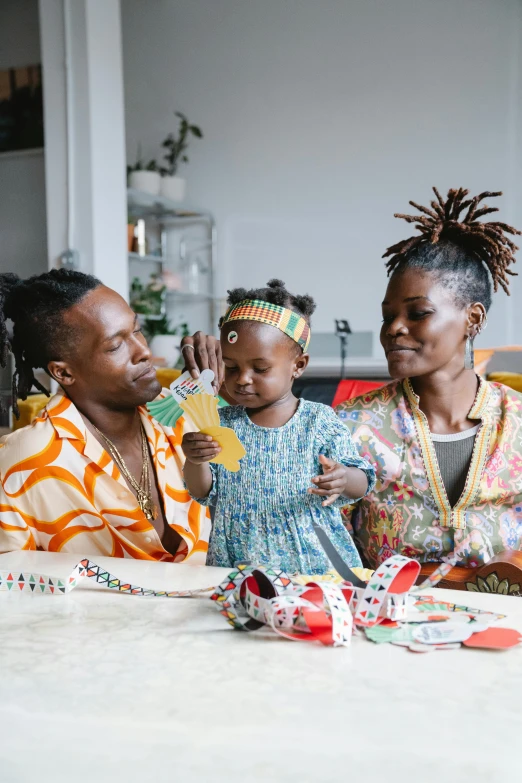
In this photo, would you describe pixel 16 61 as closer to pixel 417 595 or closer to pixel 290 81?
pixel 290 81

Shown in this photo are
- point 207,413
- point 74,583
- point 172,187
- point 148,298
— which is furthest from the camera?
point 172,187

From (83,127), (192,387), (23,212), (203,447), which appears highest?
(83,127)

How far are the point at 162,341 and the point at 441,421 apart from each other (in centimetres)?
562

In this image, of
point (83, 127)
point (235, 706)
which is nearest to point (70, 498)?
point (235, 706)

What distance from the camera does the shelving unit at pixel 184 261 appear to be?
26.4 feet

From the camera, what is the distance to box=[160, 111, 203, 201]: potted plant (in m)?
7.72

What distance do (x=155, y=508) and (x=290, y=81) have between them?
6.76 metres

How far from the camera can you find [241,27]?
25.7 ft

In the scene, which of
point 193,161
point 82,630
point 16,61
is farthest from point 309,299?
point 193,161

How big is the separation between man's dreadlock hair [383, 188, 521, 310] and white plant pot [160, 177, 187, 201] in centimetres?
608

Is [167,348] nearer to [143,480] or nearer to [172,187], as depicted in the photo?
[172,187]

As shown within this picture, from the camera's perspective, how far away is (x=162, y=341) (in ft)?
24.0

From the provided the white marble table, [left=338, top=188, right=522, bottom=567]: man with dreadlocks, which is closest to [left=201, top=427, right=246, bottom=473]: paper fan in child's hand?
the white marble table

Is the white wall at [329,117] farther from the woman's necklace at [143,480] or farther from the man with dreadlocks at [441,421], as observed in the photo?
the woman's necklace at [143,480]
